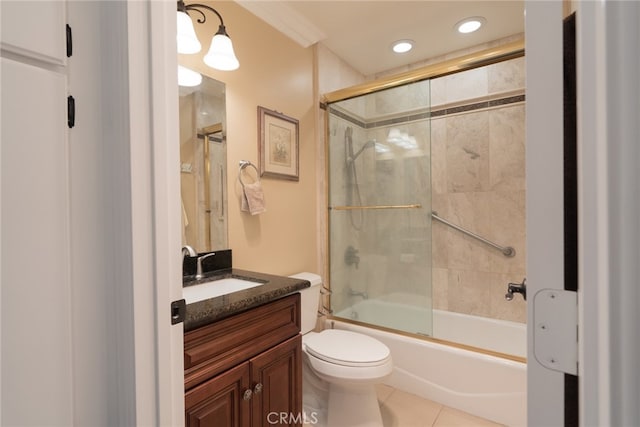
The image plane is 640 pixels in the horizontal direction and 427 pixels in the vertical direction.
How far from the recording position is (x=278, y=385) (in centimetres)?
127

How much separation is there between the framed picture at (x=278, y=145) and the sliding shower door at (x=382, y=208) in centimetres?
41

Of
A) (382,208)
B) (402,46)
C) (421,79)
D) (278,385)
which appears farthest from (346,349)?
(402,46)

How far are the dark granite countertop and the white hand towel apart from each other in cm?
41

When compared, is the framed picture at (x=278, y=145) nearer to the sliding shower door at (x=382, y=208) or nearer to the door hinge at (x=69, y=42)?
the sliding shower door at (x=382, y=208)

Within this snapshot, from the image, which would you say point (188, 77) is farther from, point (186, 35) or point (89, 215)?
point (89, 215)

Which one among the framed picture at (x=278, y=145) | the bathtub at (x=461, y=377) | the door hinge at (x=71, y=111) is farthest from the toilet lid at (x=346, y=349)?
the door hinge at (x=71, y=111)

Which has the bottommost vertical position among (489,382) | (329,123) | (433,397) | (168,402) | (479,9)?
(433,397)

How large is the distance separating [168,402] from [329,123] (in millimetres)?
2061

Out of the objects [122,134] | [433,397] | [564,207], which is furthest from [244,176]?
[433,397]

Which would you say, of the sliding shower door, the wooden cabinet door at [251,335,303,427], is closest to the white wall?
the wooden cabinet door at [251,335,303,427]

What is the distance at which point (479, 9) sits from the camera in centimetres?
198

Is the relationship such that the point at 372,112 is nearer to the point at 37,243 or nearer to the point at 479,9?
the point at 479,9

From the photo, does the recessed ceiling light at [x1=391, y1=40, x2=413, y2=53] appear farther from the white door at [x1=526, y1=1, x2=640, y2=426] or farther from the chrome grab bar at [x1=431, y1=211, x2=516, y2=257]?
the white door at [x1=526, y1=1, x2=640, y2=426]

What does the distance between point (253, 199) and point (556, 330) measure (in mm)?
1553
